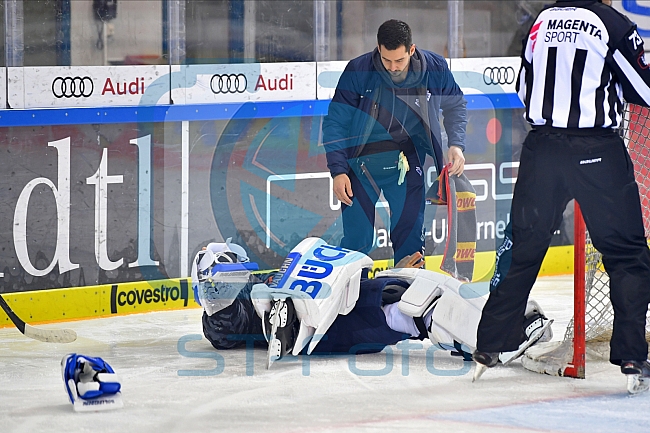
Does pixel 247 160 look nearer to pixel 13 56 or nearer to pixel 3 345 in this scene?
pixel 13 56

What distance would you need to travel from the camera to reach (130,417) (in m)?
3.74

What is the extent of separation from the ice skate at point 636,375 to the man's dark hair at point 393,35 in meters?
1.78

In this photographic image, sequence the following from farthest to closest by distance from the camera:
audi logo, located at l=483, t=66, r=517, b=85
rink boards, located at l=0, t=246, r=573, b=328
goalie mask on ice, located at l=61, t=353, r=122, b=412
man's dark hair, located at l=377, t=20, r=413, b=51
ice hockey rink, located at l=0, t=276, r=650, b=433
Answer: audi logo, located at l=483, t=66, r=517, b=85, rink boards, located at l=0, t=246, r=573, b=328, man's dark hair, located at l=377, t=20, r=413, b=51, goalie mask on ice, located at l=61, t=353, r=122, b=412, ice hockey rink, located at l=0, t=276, r=650, b=433

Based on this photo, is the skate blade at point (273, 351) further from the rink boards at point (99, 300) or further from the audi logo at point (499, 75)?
the audi logo at point (499, 75)

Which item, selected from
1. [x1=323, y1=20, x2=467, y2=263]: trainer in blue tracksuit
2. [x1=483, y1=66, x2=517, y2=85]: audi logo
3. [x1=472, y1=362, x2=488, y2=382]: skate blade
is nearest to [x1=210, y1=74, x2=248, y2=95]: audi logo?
[x1=323, y1=20, x2=467, y2=263]: trainer in blue tracksuit

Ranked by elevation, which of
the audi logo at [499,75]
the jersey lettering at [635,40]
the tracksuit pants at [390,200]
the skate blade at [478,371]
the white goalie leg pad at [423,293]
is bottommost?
the skate blade at [478,371]

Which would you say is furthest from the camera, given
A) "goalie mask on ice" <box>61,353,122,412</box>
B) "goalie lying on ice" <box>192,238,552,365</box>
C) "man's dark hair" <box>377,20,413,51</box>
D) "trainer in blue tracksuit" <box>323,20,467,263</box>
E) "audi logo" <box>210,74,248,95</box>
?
A: "audi logo" <box>210,74,248,95</box>

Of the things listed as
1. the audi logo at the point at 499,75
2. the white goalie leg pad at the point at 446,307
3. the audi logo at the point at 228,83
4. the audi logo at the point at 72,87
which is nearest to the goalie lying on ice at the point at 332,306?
the white goalie leg pad at the point at 446,307

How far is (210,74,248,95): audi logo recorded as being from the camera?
6.12 m

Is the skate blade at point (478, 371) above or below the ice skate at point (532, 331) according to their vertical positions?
below

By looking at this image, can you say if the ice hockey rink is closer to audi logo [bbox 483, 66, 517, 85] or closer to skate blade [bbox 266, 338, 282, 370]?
skate blade [bbox 266, 338, 282, 370]

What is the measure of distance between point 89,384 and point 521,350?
5.40 ft

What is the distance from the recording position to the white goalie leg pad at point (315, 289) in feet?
14.7

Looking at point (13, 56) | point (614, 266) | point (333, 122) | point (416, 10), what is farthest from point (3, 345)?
point (416, 10)
